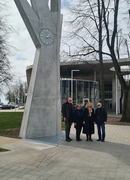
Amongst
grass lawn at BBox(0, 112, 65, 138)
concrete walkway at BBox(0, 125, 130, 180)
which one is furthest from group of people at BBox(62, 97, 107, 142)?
grass lawn at BBox(0, 112, 65, 138)

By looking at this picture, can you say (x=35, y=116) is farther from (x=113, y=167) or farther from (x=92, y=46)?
(x=92, y=46)

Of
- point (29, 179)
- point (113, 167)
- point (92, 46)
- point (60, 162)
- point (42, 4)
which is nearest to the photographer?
point (29, 179)

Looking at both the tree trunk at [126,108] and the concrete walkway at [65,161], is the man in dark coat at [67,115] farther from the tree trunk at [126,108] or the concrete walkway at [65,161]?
the tree trunk at [126,108]

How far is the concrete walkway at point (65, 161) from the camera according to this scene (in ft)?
17.7

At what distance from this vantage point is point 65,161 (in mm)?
6648

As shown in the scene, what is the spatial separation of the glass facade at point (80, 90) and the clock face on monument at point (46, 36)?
30.2 metres

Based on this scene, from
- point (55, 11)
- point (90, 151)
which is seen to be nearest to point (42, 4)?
point (55, 11)

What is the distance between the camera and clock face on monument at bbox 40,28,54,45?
36.2 feet

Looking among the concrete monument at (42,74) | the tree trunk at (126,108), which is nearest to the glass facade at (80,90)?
the tree trunk at (126,108)

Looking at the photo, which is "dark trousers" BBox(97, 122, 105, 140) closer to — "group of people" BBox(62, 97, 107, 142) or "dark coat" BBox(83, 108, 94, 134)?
"group of people" BBox(62, 97, 107, 142)

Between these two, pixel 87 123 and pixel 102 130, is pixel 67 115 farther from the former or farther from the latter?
pixel 102 130

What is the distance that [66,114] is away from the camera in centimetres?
991

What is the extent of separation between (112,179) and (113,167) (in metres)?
1.01

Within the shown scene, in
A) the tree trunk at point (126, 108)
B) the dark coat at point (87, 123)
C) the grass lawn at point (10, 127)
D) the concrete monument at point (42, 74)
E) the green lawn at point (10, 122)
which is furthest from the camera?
the tree trunk at point (126, 108)
